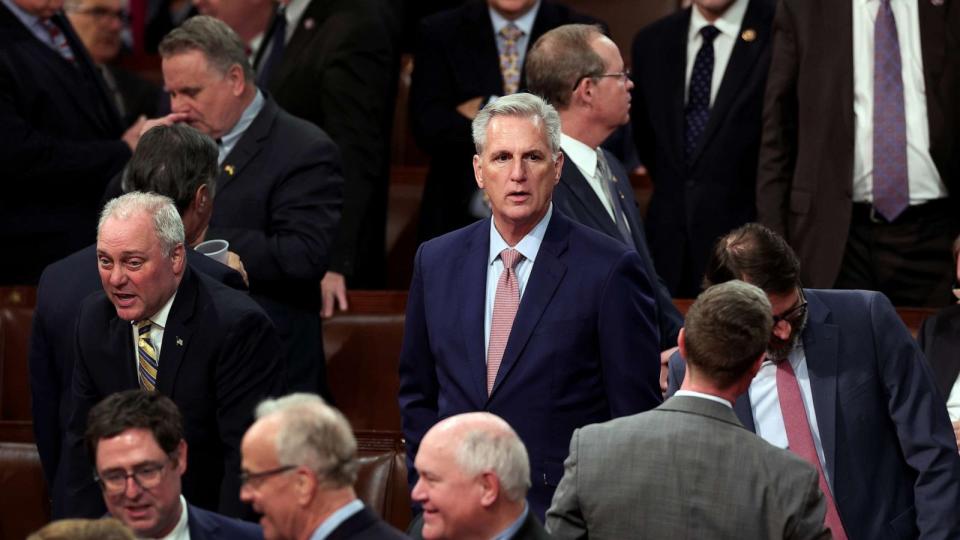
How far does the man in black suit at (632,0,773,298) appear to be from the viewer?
19.1ft

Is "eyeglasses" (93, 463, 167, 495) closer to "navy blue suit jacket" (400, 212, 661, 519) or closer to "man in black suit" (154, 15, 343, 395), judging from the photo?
Result: "navy blue suit jacket" (400, 212, 661, 519)

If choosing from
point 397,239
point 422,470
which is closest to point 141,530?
point 422,470

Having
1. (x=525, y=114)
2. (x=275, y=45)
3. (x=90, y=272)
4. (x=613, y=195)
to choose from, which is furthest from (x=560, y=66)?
(x=275, y=45)

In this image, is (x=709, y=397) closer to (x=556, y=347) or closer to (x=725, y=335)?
(x=725, y=335)

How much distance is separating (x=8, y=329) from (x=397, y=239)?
177 centimetres

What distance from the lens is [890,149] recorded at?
18.1ft

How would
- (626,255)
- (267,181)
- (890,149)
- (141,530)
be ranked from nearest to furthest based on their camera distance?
(141,530) < (626,255) < (267,181) < (890,149)

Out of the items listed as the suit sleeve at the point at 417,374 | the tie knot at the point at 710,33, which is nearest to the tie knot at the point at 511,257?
the suit sleeve at the point at 417,374

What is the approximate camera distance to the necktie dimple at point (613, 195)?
457 centimetres

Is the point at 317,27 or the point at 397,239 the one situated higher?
the point at 317,27

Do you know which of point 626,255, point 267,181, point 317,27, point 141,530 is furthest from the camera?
point 317,27

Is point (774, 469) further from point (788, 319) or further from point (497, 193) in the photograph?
point (497, 193)

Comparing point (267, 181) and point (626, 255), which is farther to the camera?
point (267, 181)

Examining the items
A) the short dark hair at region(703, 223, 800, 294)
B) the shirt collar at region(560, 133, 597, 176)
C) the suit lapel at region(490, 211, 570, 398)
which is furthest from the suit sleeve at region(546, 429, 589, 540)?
the shirt collar at region(560, 133, 597, 176)
